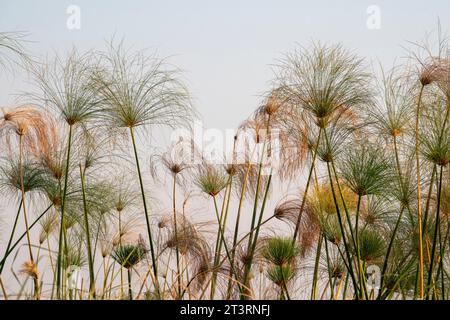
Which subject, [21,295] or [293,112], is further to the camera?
[293,112]

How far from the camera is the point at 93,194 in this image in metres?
3.58

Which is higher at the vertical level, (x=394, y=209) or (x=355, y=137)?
(x=355, y=137)

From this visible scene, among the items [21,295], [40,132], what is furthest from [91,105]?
[21,295]

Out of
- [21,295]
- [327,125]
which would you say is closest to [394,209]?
[327,125]

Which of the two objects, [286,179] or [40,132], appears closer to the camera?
[40,132]

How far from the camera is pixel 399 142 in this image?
309 cm

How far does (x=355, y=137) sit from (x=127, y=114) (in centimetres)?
107

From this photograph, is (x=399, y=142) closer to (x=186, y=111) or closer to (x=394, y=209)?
(x=394, y=209)

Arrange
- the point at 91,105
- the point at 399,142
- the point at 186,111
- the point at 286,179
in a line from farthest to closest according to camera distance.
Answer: the point at 286,179 < the point at 186,111 < the point at 399,142 < the point at 91,105

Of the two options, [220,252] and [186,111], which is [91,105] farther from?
[220,252]
